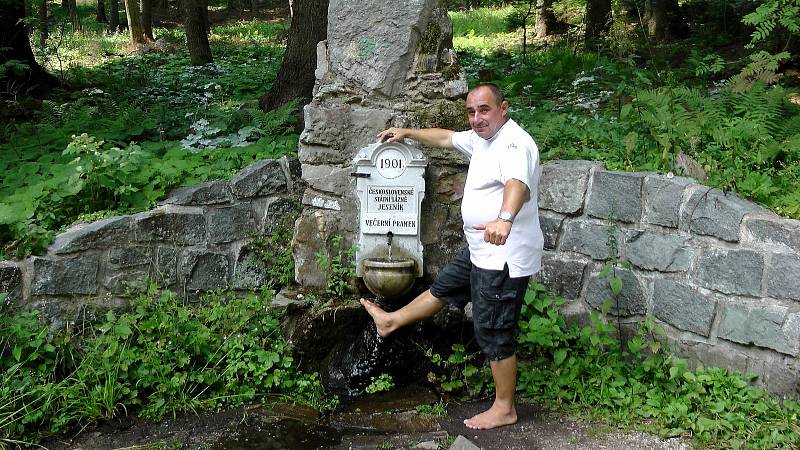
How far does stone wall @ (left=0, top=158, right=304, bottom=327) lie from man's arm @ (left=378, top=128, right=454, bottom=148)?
1.01 meters

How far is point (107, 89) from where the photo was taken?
8602 mm

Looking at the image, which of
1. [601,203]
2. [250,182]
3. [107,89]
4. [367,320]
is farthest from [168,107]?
[601,203]

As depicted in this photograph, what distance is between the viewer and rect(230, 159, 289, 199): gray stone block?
16.6ft

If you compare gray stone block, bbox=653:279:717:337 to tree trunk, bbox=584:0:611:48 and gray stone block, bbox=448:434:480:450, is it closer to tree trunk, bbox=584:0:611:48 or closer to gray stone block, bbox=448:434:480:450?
gray stone block, bbox=448:434:480:450

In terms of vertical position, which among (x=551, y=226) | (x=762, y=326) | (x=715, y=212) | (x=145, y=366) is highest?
(x=715, y=212)

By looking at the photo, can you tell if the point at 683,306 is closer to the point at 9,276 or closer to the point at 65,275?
the point at 65,275

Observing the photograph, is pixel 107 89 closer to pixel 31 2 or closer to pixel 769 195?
pixel 31 2

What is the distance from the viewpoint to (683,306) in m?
4.15

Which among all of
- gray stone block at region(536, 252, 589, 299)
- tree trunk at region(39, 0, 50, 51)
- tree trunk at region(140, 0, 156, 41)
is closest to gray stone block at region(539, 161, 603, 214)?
gray stone block at region(536, 252, 589, 299)

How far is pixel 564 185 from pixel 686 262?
937mm

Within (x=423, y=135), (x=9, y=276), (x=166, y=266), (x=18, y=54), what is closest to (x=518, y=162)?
(x=423, y=135)

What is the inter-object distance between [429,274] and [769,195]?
215cm

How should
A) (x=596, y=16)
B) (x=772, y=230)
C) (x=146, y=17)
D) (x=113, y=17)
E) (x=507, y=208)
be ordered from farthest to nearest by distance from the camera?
(x=113, y=17) → (x=146, y=17) → (x=596, y=16) → (x=772, y=230) → (x=507, y=208)

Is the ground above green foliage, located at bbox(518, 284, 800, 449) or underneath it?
underneath
